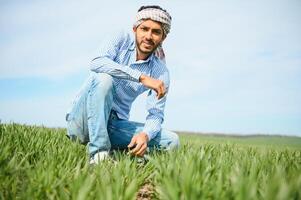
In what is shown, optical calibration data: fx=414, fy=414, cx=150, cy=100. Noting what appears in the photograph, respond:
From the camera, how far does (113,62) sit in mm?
3580

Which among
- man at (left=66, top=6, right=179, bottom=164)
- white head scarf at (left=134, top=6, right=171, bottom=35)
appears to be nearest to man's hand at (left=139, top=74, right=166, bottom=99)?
man at (left=66, top=6, right=179, bottom=164)

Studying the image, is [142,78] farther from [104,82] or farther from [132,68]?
[132,68]

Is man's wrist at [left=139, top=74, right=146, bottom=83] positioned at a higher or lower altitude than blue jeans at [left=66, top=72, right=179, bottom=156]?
higher

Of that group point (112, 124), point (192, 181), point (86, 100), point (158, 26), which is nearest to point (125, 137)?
point (112, 124)

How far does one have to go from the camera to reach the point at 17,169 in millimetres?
2338

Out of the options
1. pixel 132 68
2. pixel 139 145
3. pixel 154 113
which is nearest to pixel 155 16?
pixel 132 68

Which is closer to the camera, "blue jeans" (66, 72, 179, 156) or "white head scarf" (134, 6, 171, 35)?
→ "blue jeans" (66, 72, 179, 156)

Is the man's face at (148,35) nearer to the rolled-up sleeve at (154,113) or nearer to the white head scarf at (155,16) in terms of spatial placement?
the white head scarf at (155,16)

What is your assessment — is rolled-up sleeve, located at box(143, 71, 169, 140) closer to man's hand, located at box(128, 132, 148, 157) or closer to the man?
the man

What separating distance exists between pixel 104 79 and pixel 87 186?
176cm

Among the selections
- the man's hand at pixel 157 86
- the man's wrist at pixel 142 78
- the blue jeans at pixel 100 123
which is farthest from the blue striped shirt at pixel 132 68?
the man's hand at pixel 157 86

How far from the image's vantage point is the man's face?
3.70m

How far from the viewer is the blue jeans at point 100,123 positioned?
354 cm

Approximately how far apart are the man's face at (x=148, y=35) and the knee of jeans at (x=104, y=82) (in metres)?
0.45
